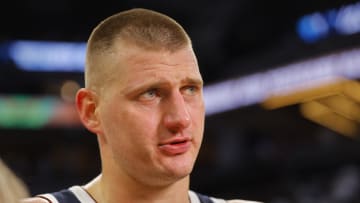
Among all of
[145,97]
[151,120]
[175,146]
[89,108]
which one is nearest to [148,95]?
[145,97]

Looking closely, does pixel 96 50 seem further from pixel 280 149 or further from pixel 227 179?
pixel 280 149

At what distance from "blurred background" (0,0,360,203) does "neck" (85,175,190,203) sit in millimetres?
7735

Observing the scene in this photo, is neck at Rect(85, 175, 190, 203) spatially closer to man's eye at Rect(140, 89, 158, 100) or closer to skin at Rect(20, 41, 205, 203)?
skin at Rect(20, 41, 205, 203)

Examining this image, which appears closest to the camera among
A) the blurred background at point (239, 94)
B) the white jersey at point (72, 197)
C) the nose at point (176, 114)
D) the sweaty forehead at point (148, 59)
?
the nose at point (176, 114)

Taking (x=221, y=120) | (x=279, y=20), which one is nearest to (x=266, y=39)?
(x=279, y=20)

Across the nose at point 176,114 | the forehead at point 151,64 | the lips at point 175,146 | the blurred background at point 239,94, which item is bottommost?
the blurred background at point 239,94

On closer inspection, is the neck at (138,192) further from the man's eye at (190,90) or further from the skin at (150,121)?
the man's eye at (190,90)

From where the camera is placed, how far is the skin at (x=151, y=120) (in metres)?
3.05

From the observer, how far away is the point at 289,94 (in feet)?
Result: 40.5

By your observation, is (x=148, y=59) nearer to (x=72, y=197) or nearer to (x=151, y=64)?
(x=151, y=64)

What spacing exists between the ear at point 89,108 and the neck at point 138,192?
24cm

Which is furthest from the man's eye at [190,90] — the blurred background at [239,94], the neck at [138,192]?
the blurred background at [239,94]

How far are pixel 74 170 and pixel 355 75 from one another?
8801 millimetres

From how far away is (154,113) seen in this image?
3080mm
